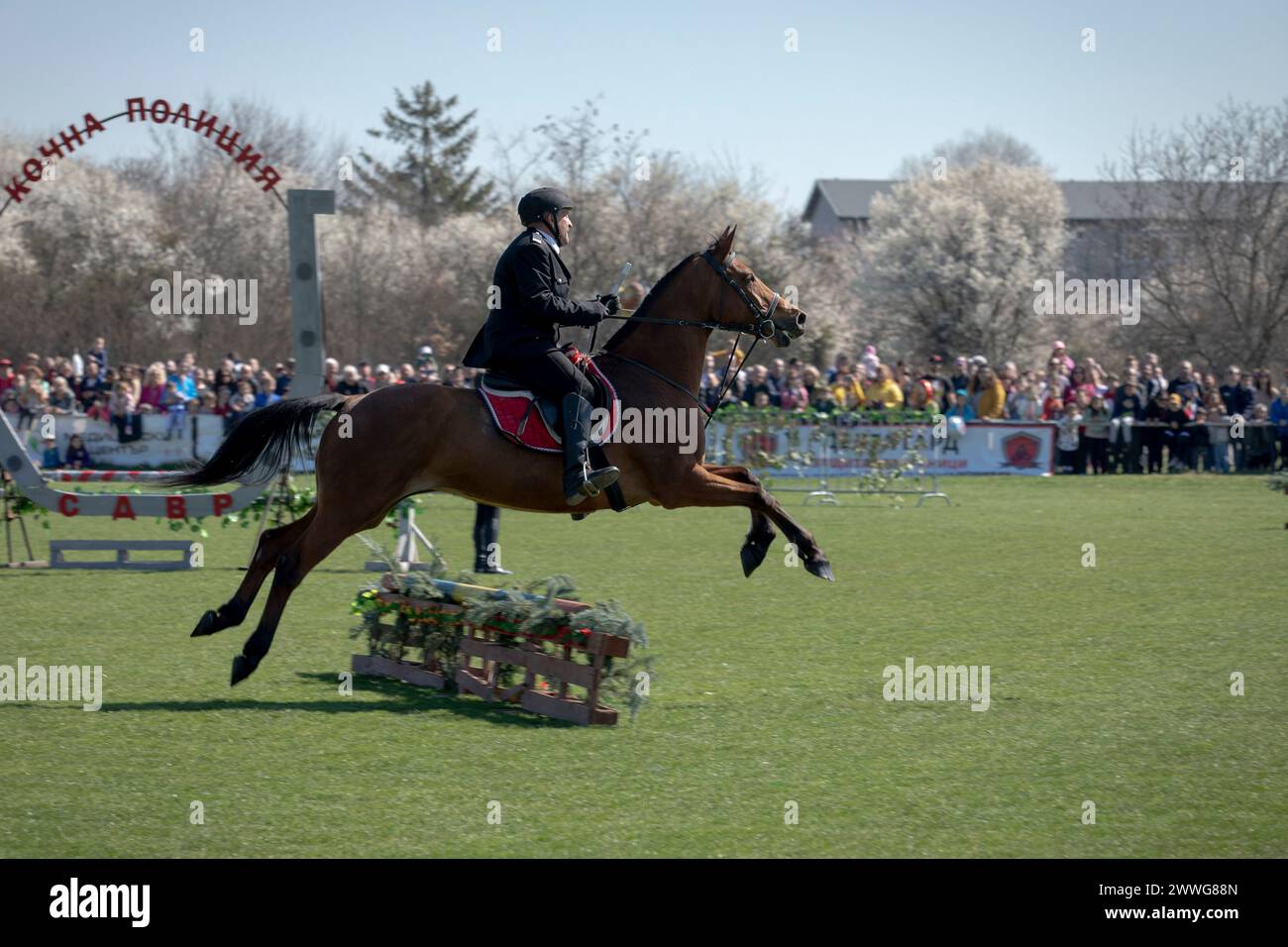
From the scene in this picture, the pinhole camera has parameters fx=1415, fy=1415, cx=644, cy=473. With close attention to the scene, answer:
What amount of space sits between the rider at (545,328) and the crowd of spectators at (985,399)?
17723 millimetres

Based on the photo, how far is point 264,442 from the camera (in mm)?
9758

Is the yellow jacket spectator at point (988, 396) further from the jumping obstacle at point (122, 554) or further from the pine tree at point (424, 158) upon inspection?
the pine tree at point (424, 158)

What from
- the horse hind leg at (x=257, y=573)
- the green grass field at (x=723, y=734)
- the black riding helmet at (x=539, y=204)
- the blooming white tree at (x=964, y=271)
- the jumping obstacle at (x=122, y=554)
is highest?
the blooming white tree at (x=964, y=271)

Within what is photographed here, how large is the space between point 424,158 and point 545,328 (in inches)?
2270

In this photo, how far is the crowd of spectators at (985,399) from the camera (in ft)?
90.4

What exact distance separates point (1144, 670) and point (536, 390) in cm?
465

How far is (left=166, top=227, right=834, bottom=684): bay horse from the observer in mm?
9023

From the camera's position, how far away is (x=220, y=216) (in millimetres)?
50250

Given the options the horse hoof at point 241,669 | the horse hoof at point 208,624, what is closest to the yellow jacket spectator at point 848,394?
the horse hoof at point 208,624

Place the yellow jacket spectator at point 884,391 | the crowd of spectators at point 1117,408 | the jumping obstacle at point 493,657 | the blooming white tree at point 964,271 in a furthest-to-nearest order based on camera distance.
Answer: the blooming white tree at point 964,271 → the crowd of spectators at point 1117,408 → the yellow jacket spectator at point 884,391 → the jumping obstacle at point 493,657
